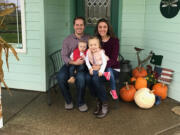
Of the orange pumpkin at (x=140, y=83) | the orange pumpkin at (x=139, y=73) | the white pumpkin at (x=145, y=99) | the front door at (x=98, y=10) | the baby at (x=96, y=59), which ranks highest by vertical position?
the front door at (x=98, y=10)

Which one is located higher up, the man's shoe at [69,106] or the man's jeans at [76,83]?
the man's jeans at [76,83]

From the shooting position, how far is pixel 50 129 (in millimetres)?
2930

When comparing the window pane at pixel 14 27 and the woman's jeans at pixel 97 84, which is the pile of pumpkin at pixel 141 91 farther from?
the window pane at pixel 14 27

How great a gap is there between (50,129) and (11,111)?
0.84 meters

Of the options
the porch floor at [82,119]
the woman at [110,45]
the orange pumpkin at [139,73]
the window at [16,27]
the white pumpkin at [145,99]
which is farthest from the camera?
the orange pumpkin at [139,73]

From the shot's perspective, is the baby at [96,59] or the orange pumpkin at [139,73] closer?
the baby at [96,59]

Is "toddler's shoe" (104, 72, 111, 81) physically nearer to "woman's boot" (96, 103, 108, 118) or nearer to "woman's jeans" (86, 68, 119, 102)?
"woman's jeans" (86, 68, 119, 102)

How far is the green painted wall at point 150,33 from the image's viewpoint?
3.82 m

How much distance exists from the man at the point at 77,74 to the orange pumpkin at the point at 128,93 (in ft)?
2.22

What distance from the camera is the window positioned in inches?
155

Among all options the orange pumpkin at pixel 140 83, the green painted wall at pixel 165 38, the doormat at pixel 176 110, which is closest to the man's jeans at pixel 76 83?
the orange pumpkin at pixel 140 83

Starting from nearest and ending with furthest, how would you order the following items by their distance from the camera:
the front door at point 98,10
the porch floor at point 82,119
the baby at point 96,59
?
1. the porch floor at point 82,119
2. the baby at point 96,59
3. the front door at point 98,10

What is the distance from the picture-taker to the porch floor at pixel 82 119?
9.53 feet

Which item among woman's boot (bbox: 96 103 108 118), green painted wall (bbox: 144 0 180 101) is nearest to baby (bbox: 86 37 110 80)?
woman's boot (bbox: 96 103 108 118)
